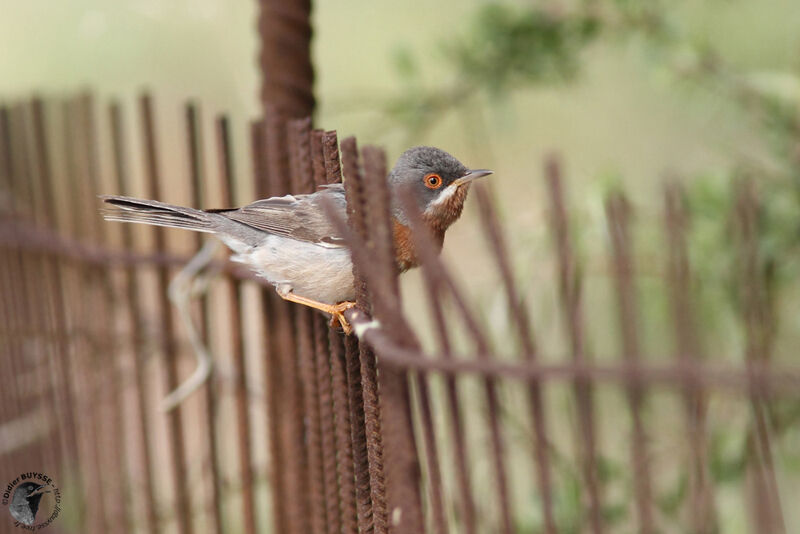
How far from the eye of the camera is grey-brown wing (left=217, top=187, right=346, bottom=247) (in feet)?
8.96

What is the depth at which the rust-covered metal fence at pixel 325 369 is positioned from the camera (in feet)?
5.29

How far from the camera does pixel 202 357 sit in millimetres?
3496

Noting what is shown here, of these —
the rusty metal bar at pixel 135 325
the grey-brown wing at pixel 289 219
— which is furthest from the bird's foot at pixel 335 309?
the rusty metal bar at pixel 135 325

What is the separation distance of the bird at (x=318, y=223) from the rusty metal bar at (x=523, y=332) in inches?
37.2

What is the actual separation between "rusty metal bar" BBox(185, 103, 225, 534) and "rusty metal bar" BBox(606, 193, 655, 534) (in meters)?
1.99

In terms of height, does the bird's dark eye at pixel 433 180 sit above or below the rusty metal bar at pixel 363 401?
above

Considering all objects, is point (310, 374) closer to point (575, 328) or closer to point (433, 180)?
point (433, 180)

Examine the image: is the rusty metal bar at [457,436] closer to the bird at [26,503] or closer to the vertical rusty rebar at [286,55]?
the vertical rusty rebar at [286,55]

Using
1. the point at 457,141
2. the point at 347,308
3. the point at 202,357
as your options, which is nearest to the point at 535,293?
the point at 202,357

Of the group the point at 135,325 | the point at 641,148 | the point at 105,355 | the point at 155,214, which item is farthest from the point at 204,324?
the point at 641,148

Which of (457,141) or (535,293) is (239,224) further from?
(457,141)

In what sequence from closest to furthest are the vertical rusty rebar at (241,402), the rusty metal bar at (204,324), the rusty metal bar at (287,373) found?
the rusty metal bar at (287,373) → the rusty metal bar at (204,324) → the vertical rusty rebar at (241,402)

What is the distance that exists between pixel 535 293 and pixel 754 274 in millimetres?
2623

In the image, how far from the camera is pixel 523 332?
1611 mm
